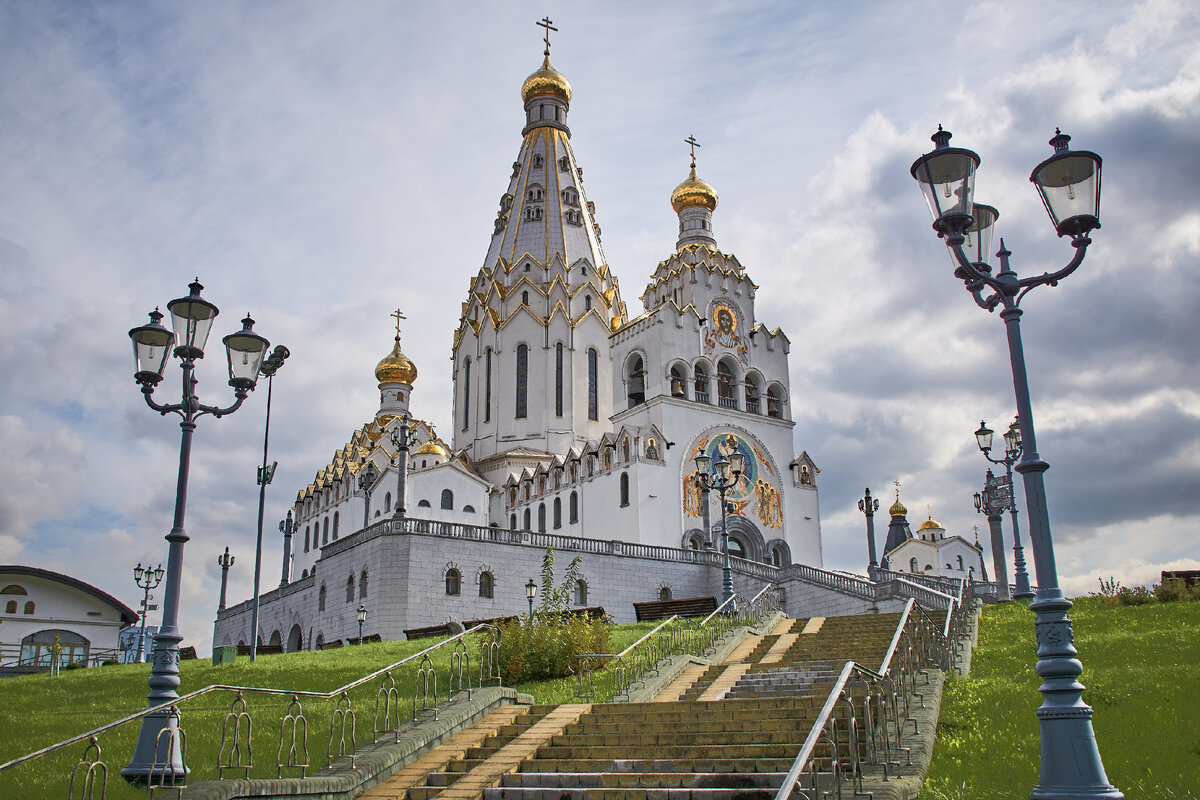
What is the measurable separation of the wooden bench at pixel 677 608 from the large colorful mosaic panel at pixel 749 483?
11.8m

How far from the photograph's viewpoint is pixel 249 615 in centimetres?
4728

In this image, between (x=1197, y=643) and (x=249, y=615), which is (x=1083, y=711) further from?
(x=249, y=615)

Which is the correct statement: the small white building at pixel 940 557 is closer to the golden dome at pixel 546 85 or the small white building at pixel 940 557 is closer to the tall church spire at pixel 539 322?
the tall church spire at pixel 539 322

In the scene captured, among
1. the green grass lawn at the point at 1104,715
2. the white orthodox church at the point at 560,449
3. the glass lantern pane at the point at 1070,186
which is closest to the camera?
the glass lantern pane at the point at 1070,186

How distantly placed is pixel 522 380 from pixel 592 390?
361 centimetres

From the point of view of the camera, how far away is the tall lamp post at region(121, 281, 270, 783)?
→ 10.8 metres

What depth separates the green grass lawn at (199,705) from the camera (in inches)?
471

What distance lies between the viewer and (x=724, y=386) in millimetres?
47000

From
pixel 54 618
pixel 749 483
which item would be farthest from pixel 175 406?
pixel 54 618

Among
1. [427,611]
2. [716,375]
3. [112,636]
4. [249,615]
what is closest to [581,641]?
[427,611]

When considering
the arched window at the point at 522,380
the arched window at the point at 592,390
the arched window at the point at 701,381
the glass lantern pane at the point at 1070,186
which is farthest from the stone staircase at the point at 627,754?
the arched window at the point at 522,380

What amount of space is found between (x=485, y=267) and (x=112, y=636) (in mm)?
26445

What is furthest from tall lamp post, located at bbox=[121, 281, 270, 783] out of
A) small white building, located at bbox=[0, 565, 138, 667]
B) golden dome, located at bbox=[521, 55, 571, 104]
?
golden dome, located at bbox=[521, 55, 571, 104]

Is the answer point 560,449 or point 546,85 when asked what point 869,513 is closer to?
point 560,449
